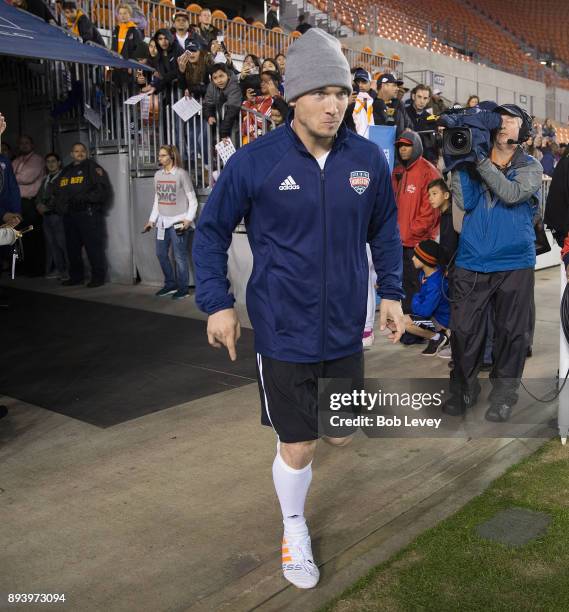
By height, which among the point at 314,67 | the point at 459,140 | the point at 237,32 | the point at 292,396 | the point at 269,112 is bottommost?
the point at 292,396

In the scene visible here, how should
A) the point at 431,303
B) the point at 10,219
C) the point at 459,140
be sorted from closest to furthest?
the point at 459,140 < the point at 10,219 < the point at 431,303

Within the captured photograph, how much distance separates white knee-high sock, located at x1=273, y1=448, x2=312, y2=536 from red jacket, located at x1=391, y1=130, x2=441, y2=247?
461cm

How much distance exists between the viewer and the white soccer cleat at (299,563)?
2.93 m

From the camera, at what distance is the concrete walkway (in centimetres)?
296

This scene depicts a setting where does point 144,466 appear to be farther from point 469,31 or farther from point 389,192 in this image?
point 469,31

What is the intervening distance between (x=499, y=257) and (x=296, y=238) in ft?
7.34

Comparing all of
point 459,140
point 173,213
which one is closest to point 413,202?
point 459,140

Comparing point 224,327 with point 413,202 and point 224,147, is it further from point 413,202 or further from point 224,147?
point 224,147

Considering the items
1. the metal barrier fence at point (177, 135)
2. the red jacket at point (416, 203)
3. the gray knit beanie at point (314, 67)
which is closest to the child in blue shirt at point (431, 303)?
the red jacket at point (416, 203)

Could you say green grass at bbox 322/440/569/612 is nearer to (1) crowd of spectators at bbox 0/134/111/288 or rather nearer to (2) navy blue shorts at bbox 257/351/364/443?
(2) navy blue shorts at bbox 257/351/364/443

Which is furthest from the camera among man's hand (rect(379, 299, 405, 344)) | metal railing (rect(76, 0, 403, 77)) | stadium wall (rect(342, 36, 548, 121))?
stadium wall (rect(342, 36, 548, 121))

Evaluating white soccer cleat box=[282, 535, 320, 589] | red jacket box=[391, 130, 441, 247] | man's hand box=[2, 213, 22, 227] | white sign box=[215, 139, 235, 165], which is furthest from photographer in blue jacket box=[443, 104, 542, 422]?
white sign box=[215, 139, 235, 165]

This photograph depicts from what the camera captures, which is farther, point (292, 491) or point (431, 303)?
point (431, 303)

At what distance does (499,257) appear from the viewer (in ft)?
15.2
